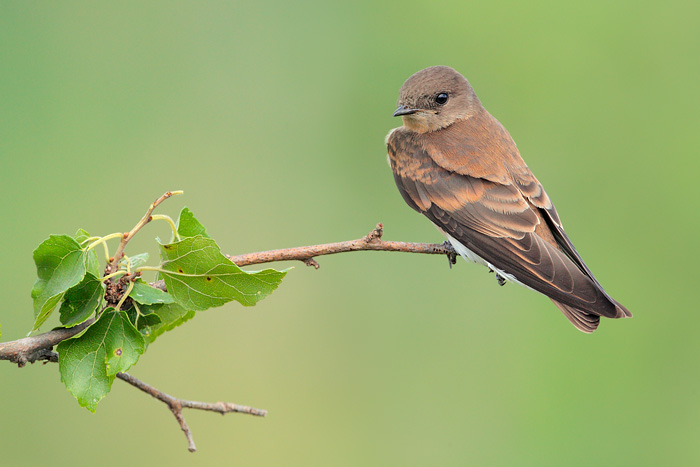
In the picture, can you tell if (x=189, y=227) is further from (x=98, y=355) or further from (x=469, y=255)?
(x=469, y=255)

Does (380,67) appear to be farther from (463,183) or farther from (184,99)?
(463,183)

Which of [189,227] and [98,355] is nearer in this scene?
[98,355]

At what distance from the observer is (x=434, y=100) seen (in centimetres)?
495

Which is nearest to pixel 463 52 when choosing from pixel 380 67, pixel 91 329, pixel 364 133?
pixel 380 67

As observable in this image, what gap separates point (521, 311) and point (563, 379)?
2.37 ft

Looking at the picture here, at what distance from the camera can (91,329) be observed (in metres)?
2.26

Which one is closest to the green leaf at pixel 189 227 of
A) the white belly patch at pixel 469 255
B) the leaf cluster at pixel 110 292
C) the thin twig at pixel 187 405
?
the leaf cluster at pixel 110 292

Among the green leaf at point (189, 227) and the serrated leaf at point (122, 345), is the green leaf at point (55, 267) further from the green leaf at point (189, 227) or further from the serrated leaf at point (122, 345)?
the green leaf at point (189, 227)

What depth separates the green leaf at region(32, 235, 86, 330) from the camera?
220 centimetres

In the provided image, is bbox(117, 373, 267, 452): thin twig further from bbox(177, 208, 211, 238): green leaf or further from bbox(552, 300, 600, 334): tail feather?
bbox(552, 300, 600, 334): tail feather

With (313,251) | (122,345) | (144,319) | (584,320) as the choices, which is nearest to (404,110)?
(584,320)

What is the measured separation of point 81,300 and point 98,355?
0.18 metres

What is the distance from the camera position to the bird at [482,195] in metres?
3.96

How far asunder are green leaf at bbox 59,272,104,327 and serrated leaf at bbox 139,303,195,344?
229mm
